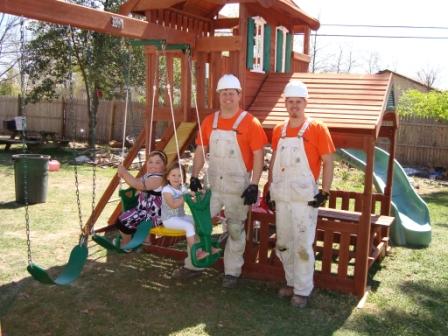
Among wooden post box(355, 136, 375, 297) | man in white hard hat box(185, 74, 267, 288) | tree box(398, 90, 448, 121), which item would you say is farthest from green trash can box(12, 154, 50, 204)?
tree box(398, 90, 448, 121)

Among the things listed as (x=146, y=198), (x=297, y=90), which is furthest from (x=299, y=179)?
(x=146, y=198)

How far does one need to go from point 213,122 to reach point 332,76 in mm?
2046

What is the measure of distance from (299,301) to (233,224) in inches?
40.7

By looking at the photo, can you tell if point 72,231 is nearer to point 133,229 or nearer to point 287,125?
point 133,229

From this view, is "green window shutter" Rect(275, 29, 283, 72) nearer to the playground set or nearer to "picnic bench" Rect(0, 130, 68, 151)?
the playground set

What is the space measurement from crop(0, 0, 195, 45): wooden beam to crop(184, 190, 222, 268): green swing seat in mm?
1846

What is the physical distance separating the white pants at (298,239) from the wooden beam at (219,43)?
2258 millimetres

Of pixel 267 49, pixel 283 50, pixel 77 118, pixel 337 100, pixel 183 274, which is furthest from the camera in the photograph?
pixel 77 118

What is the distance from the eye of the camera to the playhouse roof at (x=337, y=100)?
16.9 ft

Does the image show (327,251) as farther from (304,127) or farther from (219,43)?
(219,43)

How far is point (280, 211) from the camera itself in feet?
15.4

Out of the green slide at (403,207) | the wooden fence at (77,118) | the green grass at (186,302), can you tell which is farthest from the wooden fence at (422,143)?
the green grass at (186,302)

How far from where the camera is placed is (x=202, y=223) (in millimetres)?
4645

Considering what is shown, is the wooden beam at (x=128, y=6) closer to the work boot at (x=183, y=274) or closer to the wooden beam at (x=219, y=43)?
the wooden beam at (x=219, y=43)
